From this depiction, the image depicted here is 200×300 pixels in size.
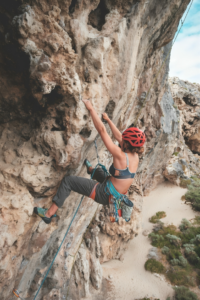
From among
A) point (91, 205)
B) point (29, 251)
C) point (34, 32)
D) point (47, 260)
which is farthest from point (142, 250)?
point (34, 32)

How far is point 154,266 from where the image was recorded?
9625mm

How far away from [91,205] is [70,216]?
134cm

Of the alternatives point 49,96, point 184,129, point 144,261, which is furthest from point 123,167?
point 184,129

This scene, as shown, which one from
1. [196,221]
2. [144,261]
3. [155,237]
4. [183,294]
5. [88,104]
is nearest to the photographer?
[88,104]

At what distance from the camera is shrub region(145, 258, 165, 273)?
9.42 meters

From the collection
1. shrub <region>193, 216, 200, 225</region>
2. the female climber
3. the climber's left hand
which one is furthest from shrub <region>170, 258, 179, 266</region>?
the climber's left hand

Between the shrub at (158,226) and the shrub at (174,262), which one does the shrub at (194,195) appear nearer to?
the shrub at (158,226)

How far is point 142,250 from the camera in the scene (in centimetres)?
1113

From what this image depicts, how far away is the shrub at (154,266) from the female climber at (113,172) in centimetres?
844

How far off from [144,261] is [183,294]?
8.82 ft

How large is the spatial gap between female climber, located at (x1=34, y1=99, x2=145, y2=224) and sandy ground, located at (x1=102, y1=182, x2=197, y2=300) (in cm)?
629

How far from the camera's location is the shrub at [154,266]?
9422mm

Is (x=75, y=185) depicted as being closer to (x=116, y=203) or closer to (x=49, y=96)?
(x=116, y=203)

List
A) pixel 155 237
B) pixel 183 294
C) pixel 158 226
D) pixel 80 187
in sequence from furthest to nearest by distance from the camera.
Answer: pixel 158 226 → pixel 155 237 → pixel 183 294 → pixel 80 187
